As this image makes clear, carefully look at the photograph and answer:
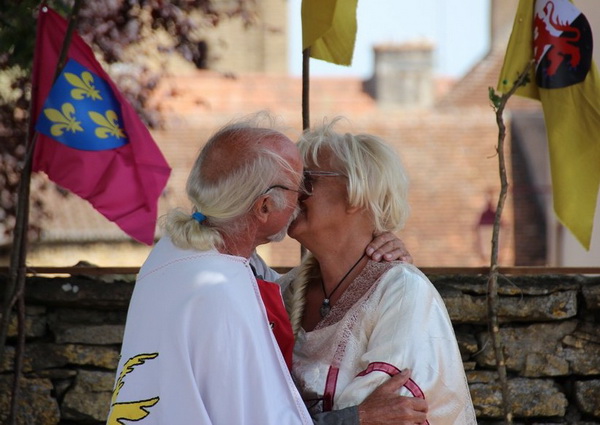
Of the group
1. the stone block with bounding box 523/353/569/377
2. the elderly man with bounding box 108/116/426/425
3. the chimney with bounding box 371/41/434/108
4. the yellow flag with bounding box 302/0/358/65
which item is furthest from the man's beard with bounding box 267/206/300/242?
the chimney with bounding box 371/41/434/108

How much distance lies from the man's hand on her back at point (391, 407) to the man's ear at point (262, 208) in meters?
0.55

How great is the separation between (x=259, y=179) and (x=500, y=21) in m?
32.5

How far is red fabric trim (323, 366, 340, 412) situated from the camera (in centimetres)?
302

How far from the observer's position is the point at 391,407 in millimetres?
2879

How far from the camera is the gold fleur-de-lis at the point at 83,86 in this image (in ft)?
14.7

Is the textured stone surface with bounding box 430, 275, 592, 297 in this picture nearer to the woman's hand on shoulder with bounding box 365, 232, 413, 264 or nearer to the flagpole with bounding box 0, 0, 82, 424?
the woman's hand on shoulder with bounding box 365, 232, 413, 264

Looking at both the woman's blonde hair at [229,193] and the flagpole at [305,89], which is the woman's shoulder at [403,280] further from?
the flagpole at [305,89]

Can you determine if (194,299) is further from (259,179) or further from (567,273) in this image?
(567,273)

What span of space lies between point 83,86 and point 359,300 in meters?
1.90

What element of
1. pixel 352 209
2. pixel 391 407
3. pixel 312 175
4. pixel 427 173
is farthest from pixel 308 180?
pixel 427 173

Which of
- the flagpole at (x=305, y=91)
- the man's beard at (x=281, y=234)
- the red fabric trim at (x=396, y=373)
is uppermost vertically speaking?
the flagpole at (x=305, y=91)

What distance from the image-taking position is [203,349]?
2.74 meters

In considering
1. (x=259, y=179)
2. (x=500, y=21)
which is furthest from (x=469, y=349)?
(x=500, y=21)

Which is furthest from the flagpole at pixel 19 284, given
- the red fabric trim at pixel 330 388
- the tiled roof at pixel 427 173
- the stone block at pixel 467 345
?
the tiled roof at pixel 427 173
